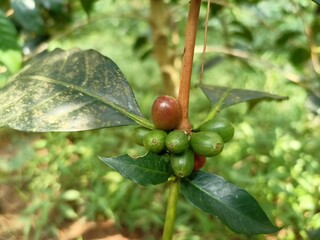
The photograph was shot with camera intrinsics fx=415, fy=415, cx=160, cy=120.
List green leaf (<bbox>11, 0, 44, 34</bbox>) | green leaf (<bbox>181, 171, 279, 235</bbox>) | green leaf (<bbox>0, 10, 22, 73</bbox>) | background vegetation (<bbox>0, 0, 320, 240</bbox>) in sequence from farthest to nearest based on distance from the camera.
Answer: background vegetation (<bbox>0, 0, 320, 240</bbox>) < green leaf (<bbox>11, 0, 44, 34</bbox>) < green leaf (<bbox>0, 10, 22, 73</bbox>) < green leaf (<bbox>181, 171, 279, 235</bbox>)

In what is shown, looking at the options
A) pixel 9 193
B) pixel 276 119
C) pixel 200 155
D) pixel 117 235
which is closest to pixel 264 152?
pixel 276 119

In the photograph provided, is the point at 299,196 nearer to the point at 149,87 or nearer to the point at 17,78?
the point at 17,78

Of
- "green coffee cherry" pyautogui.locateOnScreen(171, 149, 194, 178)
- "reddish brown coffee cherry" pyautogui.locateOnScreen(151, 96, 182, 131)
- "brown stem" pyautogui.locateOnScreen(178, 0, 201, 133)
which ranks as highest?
"brown stem" pyautogui.locateOnScreen(178, 0, 201, 133)

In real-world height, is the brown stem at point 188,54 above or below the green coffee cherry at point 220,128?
above

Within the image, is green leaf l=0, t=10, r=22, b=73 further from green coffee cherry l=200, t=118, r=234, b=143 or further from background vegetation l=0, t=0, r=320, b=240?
green coffee cherry l=200, t=118, r=234, b=143

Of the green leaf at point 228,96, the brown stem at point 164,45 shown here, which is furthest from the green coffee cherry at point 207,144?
the brown stem at point 164,45

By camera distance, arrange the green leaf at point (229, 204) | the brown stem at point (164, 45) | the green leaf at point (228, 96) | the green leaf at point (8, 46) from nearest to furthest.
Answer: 1. the green leaf at point (229, 204)
2. the green leaf at point (228, 96)
3. the green leaf at point (8, 46)
4. the brown stem at point (164, 45)

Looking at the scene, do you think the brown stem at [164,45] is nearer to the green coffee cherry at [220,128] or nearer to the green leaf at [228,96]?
the green leaf at [228,96]

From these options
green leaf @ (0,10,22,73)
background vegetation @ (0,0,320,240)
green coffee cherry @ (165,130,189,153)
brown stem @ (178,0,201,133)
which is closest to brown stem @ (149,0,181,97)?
background vegetation @ (0,0,320,240)
